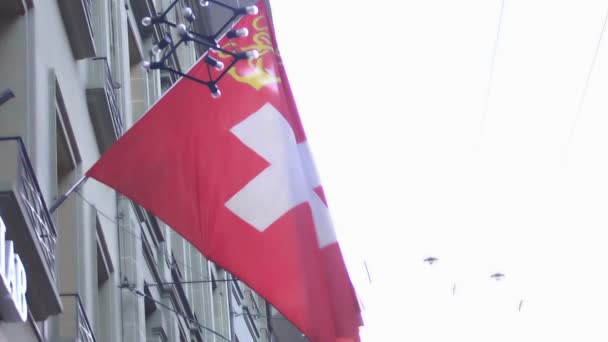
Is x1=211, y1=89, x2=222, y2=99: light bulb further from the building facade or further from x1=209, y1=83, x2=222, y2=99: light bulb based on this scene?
the building facade

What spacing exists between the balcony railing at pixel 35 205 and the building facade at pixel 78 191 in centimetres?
1

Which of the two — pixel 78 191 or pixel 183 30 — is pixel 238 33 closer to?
pixel 183 30

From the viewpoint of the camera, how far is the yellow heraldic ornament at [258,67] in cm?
1683

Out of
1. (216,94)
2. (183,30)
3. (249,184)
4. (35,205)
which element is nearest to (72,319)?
(35,205)

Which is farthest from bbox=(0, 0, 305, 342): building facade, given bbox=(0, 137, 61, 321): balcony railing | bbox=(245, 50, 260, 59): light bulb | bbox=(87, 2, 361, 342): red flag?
bbox=(245, 50, 260, 59): light bulb

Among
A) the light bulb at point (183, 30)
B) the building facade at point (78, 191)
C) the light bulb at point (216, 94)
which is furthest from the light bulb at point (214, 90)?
the building facade at point (78, 191)

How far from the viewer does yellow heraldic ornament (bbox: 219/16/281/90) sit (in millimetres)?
16828

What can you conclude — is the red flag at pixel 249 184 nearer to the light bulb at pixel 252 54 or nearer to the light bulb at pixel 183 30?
the light bulb at pixel 252 54

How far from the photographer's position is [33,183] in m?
14.3

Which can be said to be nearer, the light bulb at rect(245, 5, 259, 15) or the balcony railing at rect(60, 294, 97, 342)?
the balcony railing at rect(60, 294, 97, 342)

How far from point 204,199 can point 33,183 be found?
204 cm

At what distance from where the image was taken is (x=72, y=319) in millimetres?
15617

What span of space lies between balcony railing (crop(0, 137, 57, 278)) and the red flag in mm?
895

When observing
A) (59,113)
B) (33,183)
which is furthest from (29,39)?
(33,183)
